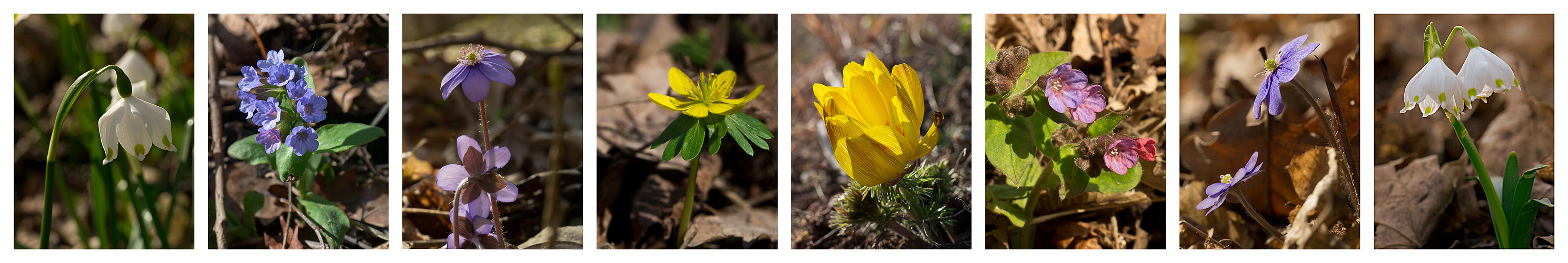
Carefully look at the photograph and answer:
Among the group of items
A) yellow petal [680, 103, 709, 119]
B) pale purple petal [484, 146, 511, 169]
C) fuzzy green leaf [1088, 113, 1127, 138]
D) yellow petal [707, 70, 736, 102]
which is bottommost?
pale purple petal [484, 146, 511, 169]

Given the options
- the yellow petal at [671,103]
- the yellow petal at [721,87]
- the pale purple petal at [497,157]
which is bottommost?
the pale purple petal at [497,157]

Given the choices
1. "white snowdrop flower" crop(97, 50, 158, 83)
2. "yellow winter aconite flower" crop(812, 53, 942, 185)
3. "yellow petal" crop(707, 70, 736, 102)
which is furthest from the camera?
"white snowdrop flower" crop(97, 50, 158, 83)

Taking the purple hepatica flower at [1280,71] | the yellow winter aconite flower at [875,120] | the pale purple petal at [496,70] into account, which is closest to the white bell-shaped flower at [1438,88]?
the purple hepatica flower at [1280,71]

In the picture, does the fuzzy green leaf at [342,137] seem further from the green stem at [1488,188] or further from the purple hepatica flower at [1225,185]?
the green stem at [1488,188]

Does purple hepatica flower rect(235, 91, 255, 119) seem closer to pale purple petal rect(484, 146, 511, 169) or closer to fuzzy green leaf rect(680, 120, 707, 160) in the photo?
pale purple petal rect(484, 146, 511, 169)

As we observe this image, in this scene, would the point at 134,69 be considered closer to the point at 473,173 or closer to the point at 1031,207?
the point at 473,173

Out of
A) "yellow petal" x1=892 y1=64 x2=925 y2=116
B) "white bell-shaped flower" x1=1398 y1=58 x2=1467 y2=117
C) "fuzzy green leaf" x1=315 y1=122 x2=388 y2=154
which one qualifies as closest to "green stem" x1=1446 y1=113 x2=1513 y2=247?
"white bell-shaped flower" x1=1398 y1=58 x2=1467 y2=117
